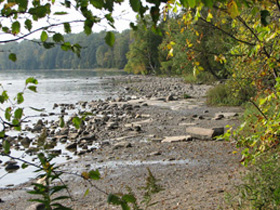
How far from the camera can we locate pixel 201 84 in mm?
31609

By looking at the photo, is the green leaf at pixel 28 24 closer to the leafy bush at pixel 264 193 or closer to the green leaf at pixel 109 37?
the green leaf at pixel 109 37

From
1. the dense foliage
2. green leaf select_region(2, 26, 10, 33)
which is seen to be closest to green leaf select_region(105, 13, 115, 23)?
green leaf select_region(2, 26, 10, 33)

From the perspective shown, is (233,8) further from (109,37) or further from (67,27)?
(67,27)

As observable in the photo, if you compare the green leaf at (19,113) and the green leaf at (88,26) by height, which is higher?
the green leaf at (88,26)

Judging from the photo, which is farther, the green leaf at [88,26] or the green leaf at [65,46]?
the green leaf at [65,46]

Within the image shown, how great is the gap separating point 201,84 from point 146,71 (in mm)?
28347

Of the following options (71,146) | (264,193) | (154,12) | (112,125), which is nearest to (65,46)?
(154,12)

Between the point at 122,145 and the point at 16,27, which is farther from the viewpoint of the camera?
the point at 122,145

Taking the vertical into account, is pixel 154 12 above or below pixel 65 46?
above

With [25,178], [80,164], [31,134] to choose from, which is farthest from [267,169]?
[31,134]

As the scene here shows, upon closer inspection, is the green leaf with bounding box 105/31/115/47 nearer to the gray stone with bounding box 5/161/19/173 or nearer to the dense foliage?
the gray stone with bounding box 5/161/19/173

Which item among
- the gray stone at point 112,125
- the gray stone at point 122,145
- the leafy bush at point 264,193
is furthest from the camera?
the gray stone at point 112,125

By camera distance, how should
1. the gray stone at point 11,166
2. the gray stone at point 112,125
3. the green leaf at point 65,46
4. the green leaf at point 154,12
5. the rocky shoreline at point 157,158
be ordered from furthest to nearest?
1. the gray stone at point 112,125
2. the gray stone at point 11,166
3. the rocky shoreline at point 157,158
4. the green leaf at point 65,46
5. the green leaf at point 154,12

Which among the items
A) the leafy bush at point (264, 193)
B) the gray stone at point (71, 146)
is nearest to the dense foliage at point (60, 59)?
the gray stone at point (71, 146)
